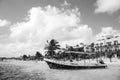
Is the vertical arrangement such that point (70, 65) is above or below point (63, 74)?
above

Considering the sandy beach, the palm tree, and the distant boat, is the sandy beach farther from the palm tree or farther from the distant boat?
the palm tree

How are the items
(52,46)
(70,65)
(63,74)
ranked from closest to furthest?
(63,74), (70,65), (52,46)

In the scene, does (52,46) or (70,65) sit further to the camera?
(52,46)

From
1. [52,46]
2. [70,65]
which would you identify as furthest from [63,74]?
[52,46]

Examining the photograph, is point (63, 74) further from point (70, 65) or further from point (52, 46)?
point (52, 46)

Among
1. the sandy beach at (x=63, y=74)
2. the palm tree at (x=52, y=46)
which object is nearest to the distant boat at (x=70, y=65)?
the sandy beach at (x=63, y=74)

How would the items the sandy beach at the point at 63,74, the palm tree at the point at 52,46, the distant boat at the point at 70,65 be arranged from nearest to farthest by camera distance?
1. the sandy beach at the point at 63,74
2. the distant boat at the point at 70,65
3. the palm tree at the point at 52,46

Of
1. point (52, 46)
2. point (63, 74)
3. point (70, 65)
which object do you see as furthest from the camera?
point (52, 46)

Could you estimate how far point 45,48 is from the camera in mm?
65750

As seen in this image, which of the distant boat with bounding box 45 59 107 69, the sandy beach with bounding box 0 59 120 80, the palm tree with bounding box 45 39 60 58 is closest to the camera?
the sandy beach with bounding box 0 59 120 80

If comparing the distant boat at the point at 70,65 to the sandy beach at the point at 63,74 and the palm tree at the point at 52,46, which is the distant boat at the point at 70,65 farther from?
the palm tree at the point at 52,46

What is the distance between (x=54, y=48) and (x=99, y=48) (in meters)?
48.5

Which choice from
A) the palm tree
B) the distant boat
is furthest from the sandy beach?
the palm tree

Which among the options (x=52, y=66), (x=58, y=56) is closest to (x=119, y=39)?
(x=58, y=56)
